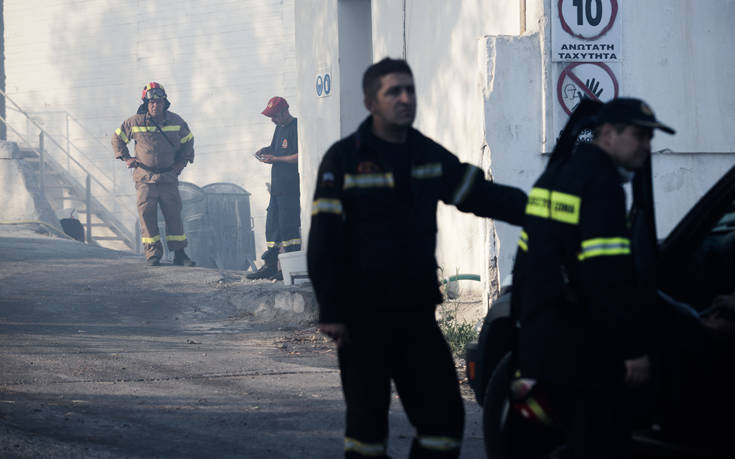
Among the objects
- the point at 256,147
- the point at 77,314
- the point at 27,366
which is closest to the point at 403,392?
the point at 27,366

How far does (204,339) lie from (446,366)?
6016 mm

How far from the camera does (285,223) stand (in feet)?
43.1

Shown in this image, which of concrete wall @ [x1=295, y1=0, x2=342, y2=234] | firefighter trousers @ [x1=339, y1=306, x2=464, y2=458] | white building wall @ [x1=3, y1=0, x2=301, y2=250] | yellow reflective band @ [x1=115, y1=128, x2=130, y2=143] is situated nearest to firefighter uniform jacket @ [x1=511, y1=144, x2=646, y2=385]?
firefighter trousers @ [x1=339, y1=306, x2=464, y2=458]

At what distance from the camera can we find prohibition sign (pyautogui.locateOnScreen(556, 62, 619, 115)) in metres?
7.57

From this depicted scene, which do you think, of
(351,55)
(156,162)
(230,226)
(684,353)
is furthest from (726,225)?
(230,226)

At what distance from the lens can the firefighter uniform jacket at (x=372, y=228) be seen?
3.38 m

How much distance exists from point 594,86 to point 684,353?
475 cm

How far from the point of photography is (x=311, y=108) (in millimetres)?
12594

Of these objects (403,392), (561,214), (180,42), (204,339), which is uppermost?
(180,42)

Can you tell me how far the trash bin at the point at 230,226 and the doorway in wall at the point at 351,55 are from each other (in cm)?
799

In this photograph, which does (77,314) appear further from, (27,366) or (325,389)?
(325,389)

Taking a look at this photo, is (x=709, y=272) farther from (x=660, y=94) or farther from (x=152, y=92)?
(x=152, y=92)

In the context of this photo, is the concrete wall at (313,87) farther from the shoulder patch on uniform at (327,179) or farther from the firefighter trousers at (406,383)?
the firefighter trousers at (406,383)

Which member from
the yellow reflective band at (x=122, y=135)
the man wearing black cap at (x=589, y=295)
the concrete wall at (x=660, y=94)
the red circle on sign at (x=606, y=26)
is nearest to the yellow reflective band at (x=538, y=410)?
the man wearing black cap at (x=589, y=295)
